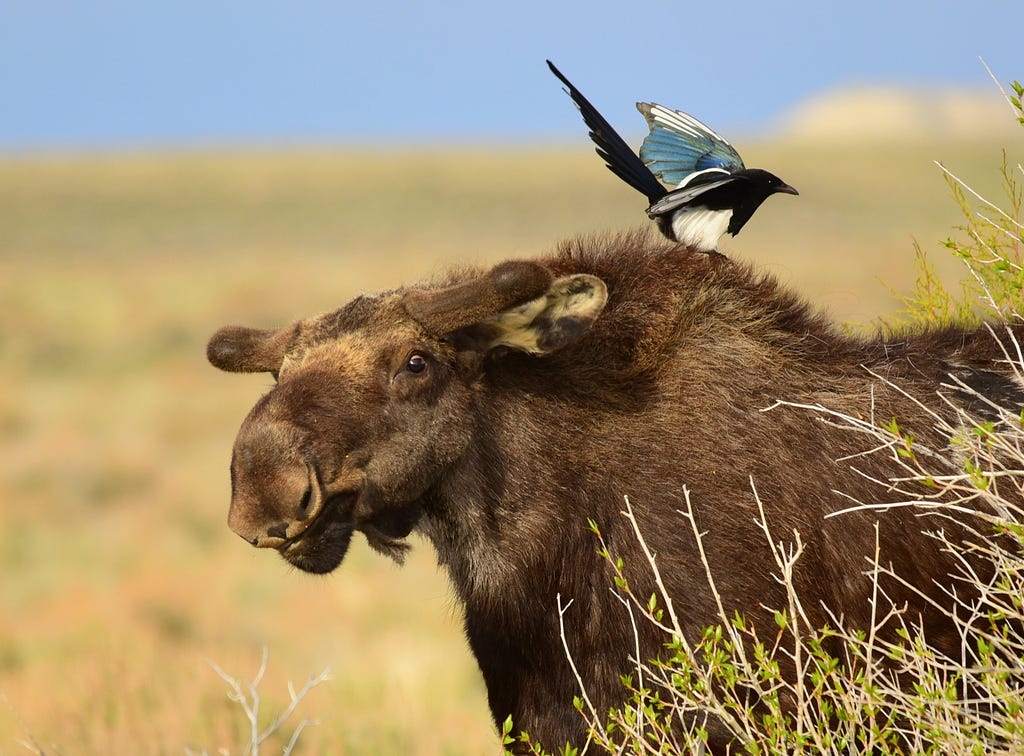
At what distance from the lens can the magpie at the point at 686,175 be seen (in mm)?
4430

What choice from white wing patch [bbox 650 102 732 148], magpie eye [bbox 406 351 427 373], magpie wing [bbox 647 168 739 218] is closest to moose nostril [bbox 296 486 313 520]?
magpie eye [bbox 406 351 427 373]

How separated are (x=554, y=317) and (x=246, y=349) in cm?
109

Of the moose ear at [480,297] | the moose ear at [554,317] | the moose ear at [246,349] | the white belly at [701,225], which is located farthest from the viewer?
the white belly at [701,225]

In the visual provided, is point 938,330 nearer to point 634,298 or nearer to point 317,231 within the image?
point 634,298

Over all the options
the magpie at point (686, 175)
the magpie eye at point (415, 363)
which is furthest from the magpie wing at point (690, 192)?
the magpie eye at point (415, 363)

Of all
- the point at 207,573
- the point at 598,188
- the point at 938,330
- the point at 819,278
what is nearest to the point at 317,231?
the point at 598,188

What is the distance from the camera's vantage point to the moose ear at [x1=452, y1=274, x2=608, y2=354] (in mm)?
3959

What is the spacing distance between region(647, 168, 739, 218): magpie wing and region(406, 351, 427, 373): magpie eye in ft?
3.19

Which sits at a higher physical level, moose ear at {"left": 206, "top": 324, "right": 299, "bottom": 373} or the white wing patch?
the white wing patch

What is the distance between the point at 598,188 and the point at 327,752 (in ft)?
224

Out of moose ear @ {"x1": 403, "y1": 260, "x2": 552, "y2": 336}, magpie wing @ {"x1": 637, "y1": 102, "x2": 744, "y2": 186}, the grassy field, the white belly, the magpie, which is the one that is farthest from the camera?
the grassy field

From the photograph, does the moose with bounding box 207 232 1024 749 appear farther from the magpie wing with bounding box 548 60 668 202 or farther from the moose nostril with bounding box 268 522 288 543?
the magpie wing with bounding box 548 60 668 202

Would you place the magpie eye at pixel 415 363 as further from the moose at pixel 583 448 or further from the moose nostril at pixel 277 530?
the moose nostril at pixel 277 530

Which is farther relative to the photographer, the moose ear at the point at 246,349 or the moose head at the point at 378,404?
the moose ear at the point at 246,349
